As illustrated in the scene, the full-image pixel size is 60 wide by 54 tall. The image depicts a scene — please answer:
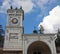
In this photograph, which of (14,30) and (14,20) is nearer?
(14,30)

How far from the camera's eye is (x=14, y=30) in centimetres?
2597

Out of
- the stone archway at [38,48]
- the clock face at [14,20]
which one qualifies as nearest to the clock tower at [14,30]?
the clock face at [14,20]

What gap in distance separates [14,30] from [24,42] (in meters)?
3.10

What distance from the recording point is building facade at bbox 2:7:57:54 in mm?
24141

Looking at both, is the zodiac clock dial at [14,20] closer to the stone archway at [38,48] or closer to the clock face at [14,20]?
the clock face at [14,20]

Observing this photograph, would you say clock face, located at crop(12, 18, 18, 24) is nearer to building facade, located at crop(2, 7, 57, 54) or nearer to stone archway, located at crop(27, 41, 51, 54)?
building facade, located at crop(2, 7, 57, 54)

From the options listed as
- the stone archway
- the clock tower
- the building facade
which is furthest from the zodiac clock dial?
the stone archway

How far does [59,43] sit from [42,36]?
3.65 metres

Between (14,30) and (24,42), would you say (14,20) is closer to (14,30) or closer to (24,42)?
(14,30)

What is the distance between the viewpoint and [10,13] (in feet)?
90.2

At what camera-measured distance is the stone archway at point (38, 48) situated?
25.2 m

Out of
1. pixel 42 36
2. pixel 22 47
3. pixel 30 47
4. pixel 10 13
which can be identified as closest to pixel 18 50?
pixel 22 47

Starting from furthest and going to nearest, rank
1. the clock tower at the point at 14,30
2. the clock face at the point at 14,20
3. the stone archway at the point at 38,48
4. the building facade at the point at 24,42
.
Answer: the clock face at the point at 14,20 < the stone archway at the point at 38,48 < the clock tower at the point at 14,30 < the building facade at the point at 24,42

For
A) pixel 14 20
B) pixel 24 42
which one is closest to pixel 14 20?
pixel 14 20
